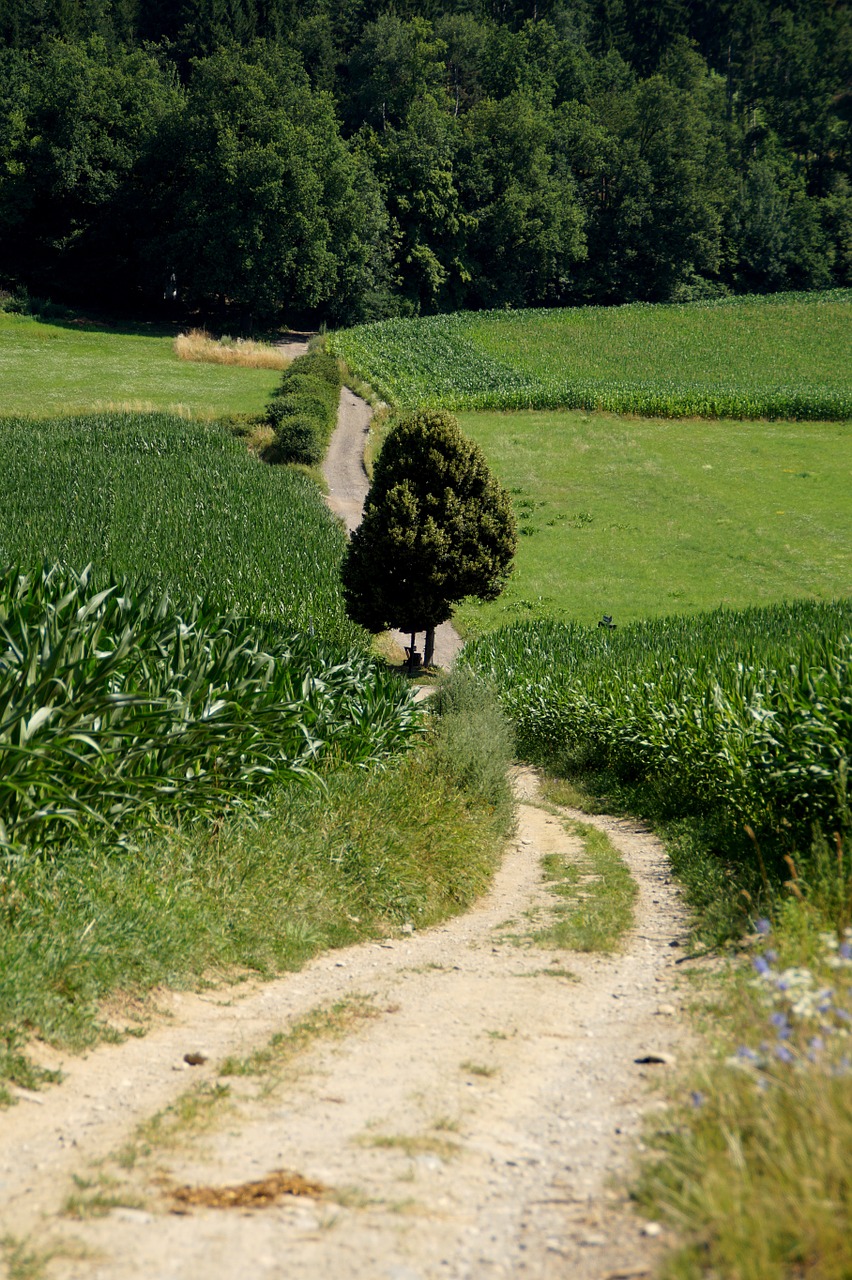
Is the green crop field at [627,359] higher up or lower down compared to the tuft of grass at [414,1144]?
higher up

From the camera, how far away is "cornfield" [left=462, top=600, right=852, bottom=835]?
8.19 meters

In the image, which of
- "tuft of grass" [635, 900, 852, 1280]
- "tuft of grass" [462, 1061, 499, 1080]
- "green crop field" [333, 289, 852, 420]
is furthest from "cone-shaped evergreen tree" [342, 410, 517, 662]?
"green crop field" [333, 289, 852, 420]

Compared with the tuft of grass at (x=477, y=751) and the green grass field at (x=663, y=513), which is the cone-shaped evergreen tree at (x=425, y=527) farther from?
the tuft of grass at (x=477, y=751)

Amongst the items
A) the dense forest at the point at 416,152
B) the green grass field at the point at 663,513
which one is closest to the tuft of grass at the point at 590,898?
the green grass field at the point at 663,513

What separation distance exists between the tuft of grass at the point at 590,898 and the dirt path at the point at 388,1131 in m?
0.47

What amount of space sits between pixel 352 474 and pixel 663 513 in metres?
11.2

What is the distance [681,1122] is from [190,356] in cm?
5569

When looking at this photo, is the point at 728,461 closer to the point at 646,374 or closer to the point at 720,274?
the point at 646,374

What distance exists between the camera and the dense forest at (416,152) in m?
65.8

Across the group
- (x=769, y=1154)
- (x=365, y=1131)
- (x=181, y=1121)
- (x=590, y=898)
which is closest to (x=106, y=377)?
(x=590, y=898)

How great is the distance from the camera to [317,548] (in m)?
28.2

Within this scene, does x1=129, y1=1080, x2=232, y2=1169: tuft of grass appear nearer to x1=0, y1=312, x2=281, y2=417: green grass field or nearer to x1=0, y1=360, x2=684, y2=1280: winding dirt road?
x1=0, y1=360, x2=684, y2=1280: winding dirt road

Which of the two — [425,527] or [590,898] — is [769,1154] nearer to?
[590,898]

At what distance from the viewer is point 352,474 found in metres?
38.6
